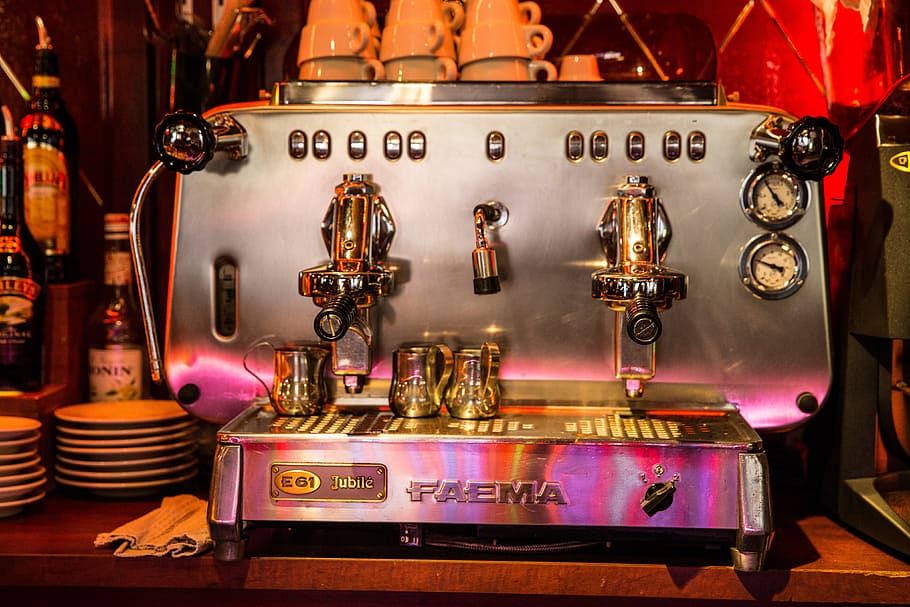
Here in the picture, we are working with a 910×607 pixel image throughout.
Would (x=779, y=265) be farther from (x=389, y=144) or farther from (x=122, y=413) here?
(x=122, y=413)

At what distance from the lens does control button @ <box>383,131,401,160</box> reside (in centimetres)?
111

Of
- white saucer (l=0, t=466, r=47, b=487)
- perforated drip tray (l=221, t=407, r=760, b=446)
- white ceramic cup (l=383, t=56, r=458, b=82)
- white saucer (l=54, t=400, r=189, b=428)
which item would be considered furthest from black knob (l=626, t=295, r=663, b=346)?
white saucer (l=0, t=466, r=47, b=487)

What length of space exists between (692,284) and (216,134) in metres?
0.54

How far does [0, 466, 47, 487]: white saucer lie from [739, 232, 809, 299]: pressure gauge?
2.68ft

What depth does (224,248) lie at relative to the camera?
44.4 inches

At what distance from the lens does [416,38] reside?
1184mm

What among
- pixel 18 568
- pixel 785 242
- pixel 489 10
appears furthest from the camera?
pixel 489 10

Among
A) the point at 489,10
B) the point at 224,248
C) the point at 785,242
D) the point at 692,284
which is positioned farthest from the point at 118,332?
the point at 785,242

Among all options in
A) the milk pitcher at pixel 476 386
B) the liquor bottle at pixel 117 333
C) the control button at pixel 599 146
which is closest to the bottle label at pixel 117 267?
the liquor bottle at pixel 117 333

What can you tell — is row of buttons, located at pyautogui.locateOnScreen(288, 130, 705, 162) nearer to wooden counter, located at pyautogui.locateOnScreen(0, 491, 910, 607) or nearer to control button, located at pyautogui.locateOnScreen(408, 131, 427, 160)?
control button, located at pyautogui.locateOnScreen(408, 131, 427, 160)

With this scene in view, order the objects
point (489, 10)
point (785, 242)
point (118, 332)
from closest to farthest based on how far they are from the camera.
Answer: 1. point (785, 242)
2. point (489, 10)
3. point (118, 332)

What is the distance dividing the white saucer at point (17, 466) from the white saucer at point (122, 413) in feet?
0.23

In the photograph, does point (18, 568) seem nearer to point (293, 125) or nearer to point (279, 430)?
point (279, 430)

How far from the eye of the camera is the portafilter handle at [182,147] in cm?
103
